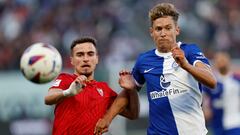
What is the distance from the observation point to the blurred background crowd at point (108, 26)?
784 inches

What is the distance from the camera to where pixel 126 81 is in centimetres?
907

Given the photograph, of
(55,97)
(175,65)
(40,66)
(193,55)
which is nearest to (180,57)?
(193,55)

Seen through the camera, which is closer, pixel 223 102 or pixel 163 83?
pixel 163 83

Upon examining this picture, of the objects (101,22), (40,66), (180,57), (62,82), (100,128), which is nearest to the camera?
(180,57)

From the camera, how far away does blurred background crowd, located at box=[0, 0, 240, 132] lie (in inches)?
784

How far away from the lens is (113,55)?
1991 centimetres

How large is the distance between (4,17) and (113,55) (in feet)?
10.8

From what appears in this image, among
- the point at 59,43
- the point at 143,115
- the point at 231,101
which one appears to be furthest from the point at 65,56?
the point at 231,101

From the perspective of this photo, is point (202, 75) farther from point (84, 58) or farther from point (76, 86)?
point (84, 58)

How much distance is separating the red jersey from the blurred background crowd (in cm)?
960

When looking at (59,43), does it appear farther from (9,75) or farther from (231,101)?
(231,101)

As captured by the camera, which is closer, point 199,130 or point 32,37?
point 199,130

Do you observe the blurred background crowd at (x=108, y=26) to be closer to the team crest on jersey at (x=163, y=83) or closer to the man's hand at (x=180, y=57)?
the team crest on jersey at (x=163, y=83)

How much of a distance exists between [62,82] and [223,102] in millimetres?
5841
